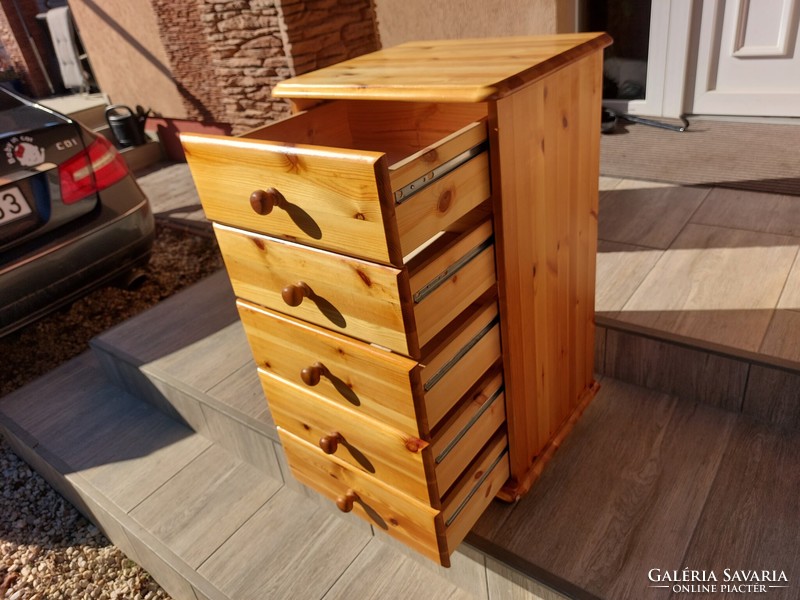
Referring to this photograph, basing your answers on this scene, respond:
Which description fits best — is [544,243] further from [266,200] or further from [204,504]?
[204,504]

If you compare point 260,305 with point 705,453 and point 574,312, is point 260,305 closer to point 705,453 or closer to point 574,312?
point 574,312

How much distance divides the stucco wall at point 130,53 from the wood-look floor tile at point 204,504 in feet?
14.0

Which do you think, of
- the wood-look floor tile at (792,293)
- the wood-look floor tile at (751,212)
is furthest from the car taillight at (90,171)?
the wood-look floor tile at (792,293)

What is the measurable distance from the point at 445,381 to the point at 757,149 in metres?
2.20

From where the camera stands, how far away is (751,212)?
2148mm

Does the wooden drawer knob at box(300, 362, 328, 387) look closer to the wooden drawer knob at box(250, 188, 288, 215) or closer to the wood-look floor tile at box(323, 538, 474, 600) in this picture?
the wooden drawer knob at box(250, 188, 288, 215)

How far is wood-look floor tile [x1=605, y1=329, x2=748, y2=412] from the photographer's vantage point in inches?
58.8

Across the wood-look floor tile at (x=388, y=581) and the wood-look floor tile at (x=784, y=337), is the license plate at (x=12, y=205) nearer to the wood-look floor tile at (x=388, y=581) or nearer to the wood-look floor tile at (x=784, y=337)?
the wood-look floor tile at (x=388, y=581)

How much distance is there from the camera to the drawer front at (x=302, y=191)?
2.79 ft

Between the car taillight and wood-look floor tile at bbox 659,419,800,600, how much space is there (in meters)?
2.33

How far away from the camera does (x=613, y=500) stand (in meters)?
1.33

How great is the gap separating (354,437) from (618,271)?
1134 millimetres

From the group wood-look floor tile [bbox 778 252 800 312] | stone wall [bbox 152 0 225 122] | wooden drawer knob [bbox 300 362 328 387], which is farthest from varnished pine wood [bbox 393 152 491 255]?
stone wall [bbox 152 0 225 122]

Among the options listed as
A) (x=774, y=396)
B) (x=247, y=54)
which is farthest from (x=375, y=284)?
(x=247, y=54)
